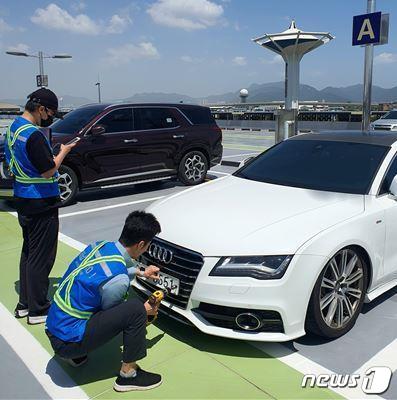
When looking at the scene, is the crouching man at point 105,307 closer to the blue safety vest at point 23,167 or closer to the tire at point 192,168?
the blue safety vest at point 23,167

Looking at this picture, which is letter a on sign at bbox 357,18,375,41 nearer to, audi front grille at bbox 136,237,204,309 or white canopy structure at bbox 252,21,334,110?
audi front grille at bbox 136,237,204,309

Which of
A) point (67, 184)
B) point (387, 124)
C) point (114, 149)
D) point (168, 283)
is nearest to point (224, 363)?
point (168, 283)

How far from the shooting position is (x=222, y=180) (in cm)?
468

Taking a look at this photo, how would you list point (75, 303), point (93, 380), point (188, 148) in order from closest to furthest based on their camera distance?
point (75, 303) < point (93, 380) < point (188, 148)

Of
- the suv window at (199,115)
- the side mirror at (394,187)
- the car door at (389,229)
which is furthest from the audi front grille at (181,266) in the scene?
the suv window at (199,115)

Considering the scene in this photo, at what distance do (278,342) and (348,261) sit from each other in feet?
2.52

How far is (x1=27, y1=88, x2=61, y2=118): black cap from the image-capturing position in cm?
327

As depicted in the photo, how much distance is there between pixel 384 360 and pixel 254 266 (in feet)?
3.61

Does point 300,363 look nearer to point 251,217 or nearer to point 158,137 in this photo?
point 251,217

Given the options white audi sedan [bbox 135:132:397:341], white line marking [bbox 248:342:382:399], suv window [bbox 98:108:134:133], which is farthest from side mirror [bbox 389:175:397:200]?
suv window [bbox 98:108:134:133]

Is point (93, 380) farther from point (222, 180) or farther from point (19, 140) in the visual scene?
point (222, 180)

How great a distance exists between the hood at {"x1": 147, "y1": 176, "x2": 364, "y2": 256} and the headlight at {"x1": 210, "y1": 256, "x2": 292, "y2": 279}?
40mm

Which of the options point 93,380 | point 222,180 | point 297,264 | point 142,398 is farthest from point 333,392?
point 222,180

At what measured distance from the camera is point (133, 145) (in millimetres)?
8297
